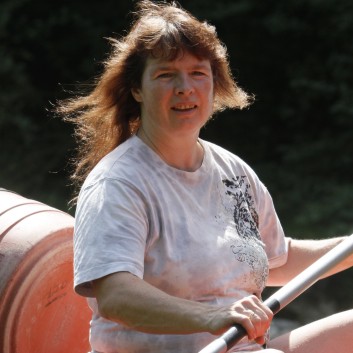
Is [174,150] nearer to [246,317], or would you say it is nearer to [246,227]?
[246,227]

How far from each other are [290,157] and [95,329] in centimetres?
488

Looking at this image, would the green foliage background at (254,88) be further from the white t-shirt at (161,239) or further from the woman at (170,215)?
the white t-shirt at (161,239)

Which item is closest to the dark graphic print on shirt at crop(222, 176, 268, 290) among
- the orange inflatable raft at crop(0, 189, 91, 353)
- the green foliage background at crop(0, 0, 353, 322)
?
the orange inflatable raft at crop(0, 189, 91, 353)

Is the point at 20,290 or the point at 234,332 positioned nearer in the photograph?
the point at 234,332

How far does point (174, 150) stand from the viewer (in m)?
2.62

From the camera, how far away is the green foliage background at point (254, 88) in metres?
7.12

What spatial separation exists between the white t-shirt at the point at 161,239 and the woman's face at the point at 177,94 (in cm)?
8

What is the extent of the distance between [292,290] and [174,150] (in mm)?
468

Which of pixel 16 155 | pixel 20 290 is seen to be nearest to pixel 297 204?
pixel 16 155

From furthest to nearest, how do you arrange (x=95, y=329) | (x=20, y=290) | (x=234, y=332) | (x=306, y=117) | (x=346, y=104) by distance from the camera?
(x=306, y=117) → (x=346, y=104) → (x=20, y=290) → (x=95, y=329) → (x=234, y=332)

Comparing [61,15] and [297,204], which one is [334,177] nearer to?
[297,204]

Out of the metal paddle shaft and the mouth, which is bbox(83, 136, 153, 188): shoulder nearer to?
the mouth

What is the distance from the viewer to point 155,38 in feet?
8.46

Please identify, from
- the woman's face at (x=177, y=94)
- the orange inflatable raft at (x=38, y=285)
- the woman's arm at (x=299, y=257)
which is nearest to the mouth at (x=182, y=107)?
the woman's face at (x=177, y=94)
